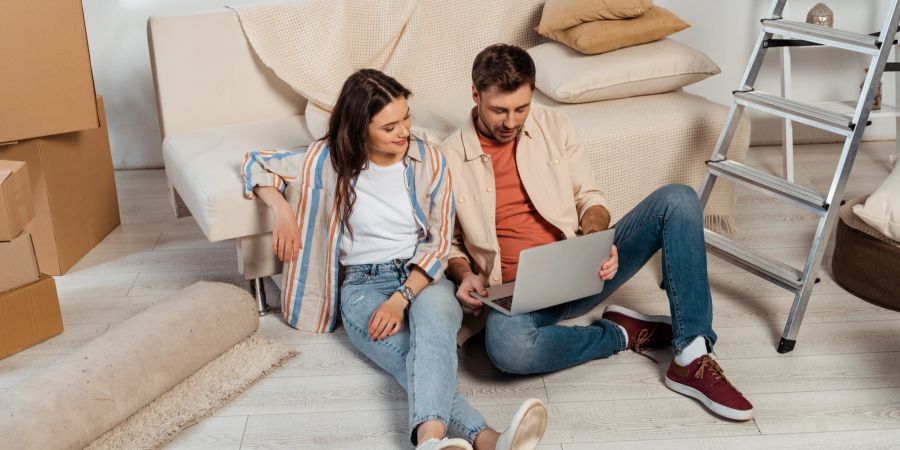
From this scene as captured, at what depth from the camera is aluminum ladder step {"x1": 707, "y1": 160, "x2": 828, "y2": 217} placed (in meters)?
2.33

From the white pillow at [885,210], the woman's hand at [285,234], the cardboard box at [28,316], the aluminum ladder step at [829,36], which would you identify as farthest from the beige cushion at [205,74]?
the white pillow at [885,210]

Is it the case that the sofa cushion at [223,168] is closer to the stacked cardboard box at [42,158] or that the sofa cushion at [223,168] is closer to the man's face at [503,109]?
the stacked cardboard box at [42,158]

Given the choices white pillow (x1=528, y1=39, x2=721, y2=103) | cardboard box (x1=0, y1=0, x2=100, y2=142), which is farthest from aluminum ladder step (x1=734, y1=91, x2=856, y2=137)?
cardboard box (x1=0, y1=0, x2=100, y2=142)

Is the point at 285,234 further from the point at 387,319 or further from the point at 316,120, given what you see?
the point at 316,120

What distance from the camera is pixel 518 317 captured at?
2.12m

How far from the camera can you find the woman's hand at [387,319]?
2152mm

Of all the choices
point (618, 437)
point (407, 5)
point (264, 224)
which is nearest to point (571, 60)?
point (407, 5)

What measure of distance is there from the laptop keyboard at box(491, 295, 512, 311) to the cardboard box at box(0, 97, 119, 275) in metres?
1.46

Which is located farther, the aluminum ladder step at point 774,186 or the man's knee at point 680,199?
the aluminum ladder step at point 774,186

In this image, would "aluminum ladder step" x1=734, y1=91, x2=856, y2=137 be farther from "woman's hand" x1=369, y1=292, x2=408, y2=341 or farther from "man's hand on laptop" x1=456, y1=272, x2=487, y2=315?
"woman's hand" x1=369, y1=292, x2=408, y2=341

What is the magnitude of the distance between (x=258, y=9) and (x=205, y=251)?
0.80 m

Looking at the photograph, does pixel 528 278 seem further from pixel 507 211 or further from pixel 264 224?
pixel 264 224

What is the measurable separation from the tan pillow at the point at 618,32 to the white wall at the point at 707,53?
0.81 metres

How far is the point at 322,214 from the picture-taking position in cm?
230
